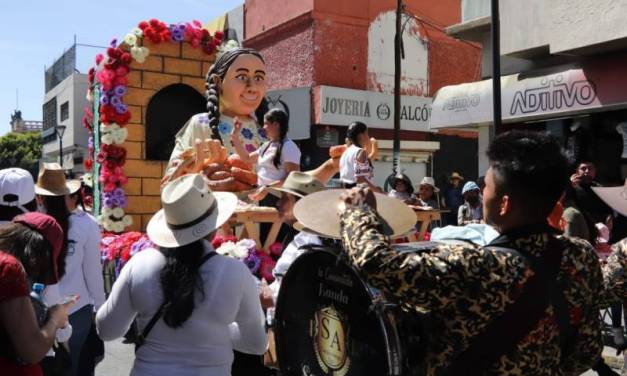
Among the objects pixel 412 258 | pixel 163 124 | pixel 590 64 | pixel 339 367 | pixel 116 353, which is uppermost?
pixel 590 64

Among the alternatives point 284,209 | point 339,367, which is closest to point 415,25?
point 284,209

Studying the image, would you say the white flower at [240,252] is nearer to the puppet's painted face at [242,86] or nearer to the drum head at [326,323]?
the puppet's painted face at [242,86]

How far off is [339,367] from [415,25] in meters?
19.9

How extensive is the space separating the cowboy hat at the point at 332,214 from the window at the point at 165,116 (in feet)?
19.4

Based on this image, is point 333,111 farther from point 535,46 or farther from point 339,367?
→ point 339,367

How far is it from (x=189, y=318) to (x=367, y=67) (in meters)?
18.6

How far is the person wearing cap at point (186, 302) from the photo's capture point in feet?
8.61

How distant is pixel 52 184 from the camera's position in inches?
173

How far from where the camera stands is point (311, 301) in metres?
2.75

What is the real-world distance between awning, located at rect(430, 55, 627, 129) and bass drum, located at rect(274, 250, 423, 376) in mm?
8701

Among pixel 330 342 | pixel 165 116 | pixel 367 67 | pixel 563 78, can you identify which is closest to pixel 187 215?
pixel 330 342

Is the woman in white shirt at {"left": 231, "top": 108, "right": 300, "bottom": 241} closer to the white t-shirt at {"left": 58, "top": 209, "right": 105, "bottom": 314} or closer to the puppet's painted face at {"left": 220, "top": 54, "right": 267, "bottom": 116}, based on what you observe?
the puppet's painted face at {"left": 220, "top": 54, "right": 267, "bottom": 116}

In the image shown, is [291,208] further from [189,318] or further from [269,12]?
[269,12]

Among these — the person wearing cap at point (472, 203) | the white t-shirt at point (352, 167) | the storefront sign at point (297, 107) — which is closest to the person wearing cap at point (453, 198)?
the person wearing cap at point (472, 203)
